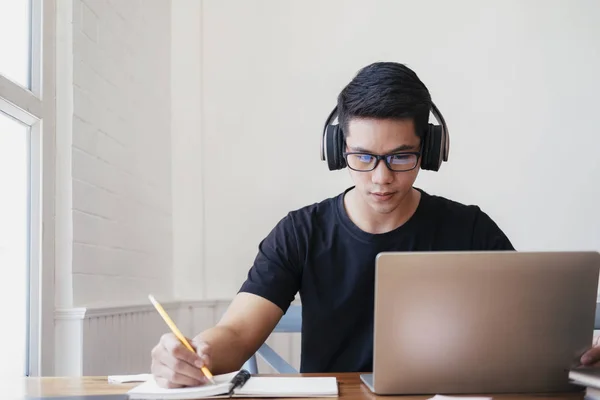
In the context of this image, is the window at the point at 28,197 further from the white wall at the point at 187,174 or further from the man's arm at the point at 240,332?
the white wall at the point at 187,174

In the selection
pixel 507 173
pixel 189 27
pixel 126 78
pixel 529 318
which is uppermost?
pixel 189 27

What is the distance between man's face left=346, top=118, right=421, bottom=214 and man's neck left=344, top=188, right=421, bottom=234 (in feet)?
0.60

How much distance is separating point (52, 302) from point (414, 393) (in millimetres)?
1302

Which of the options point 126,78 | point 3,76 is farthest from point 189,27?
point 3,76

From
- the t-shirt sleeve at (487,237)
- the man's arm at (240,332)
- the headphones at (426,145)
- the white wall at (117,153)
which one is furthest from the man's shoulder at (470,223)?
the white wall at (117,153)

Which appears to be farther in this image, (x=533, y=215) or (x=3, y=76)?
(x=533, y=215)

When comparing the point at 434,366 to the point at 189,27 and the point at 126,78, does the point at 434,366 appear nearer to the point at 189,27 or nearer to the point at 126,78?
the point at 126,78

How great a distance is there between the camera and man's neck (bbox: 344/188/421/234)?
6.11 feet

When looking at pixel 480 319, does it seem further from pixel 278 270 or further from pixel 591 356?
pixel 278 270

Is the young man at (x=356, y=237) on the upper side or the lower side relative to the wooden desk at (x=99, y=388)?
upper

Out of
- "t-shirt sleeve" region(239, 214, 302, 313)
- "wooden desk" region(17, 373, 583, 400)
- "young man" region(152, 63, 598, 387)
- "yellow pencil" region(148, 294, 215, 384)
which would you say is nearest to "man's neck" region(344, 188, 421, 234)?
"young man" region(152, 63, 598, 387)

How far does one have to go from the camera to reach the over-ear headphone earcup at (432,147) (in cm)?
166

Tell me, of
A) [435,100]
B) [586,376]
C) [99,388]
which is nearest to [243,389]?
[99,388]

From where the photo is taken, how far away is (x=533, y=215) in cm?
312
